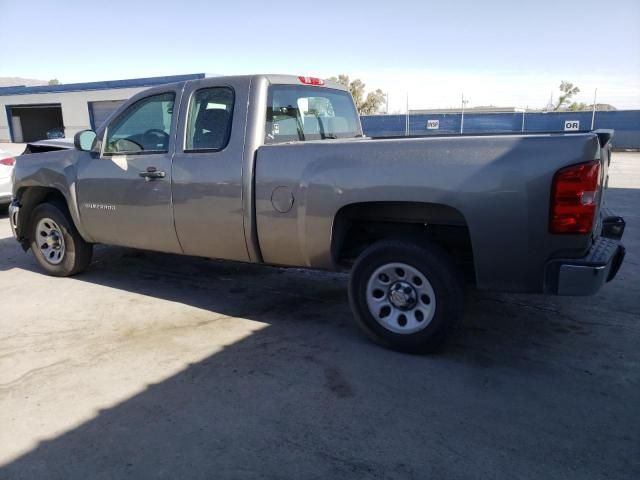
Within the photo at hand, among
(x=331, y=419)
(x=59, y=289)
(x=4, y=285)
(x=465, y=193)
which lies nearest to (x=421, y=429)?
(x=331, y=419)

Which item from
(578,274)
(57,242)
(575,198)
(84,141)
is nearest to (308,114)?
(84,141)

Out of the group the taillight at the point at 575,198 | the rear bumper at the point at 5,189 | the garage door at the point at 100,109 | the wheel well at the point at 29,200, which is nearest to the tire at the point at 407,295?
the taillight at the point at 575,198

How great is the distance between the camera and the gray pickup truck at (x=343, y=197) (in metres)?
3.14

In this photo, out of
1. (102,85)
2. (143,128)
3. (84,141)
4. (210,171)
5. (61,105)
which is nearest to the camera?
(210,171)

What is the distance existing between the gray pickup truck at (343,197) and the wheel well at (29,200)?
18 centimetres

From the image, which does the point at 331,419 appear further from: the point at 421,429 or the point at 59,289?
the point at 59,289

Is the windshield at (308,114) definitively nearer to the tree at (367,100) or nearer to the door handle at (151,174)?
the door handle at (151,174)

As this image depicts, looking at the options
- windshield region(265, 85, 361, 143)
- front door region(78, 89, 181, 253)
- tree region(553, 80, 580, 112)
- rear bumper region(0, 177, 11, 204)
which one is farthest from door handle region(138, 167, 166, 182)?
tree region(553, 80, 580, 112)

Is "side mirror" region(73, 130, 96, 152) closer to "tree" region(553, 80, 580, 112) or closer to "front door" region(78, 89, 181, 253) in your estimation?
"front door" region(78, 89, 181, 253)

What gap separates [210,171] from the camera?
425cm

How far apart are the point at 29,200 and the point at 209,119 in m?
2.75

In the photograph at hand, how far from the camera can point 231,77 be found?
14.1 feet

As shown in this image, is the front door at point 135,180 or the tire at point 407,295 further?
the front door at point 135,180

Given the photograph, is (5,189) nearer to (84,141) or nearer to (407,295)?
(84,141)
